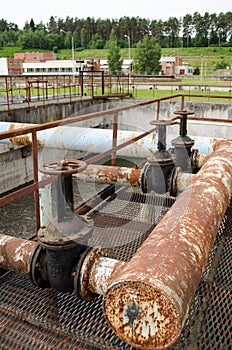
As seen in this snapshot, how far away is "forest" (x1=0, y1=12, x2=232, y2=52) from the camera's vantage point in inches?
4451

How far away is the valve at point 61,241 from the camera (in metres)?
2.14

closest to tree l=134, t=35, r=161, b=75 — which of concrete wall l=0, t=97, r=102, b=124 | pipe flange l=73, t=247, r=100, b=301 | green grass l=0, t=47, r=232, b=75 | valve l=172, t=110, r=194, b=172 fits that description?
green grass l=0, t=47, r=232, b=75

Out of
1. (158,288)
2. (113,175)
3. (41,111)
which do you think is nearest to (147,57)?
(41,111)

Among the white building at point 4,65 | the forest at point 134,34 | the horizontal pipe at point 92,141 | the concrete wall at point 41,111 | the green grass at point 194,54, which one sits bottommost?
the concrete wall at point 41,111

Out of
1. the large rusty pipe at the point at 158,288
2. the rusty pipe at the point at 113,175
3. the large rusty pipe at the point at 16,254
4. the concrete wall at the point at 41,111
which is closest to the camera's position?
the large rusty pipe at the point at 158,288

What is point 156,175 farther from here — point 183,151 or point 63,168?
point 63,168

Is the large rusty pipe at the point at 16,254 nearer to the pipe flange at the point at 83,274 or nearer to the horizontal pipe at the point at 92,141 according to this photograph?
the pipe flange at the point at 83,274

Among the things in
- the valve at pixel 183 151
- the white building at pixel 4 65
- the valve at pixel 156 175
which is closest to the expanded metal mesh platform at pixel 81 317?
the valve at pixel 156 175

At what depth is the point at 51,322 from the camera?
220 cm

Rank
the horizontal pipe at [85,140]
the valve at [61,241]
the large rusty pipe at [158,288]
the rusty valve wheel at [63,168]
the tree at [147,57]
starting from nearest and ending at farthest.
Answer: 1. the large rusty pipe at [158,288]
2. the rusty valve wheel at [63,168]
3. the valve at [61,241]
4. the horizontal pipe at [85,140]
5. the tree at [147,57]

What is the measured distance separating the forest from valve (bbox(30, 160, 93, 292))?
113m

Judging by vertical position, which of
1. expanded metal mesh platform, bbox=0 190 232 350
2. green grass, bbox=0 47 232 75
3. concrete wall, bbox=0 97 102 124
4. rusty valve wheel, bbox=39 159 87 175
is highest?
green grass, bbox=0 47 232 75

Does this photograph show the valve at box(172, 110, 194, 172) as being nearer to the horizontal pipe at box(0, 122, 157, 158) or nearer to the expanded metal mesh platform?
the horizontal pipe at box(0, 122, 157, 158)

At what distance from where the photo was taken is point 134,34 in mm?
123688
